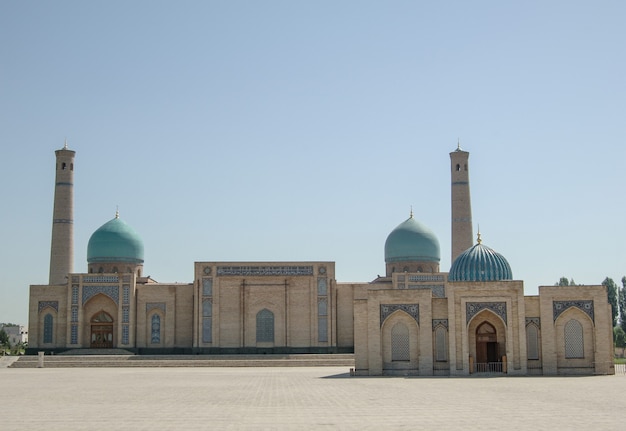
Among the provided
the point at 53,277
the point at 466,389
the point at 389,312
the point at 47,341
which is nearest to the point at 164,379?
the point at 389,312

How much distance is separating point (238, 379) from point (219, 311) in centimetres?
1532

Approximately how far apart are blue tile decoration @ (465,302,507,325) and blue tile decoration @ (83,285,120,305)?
19.5 metres

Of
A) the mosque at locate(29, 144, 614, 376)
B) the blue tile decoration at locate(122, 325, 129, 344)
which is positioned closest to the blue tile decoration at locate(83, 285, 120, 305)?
the mosque at locate(29, 144, 614, 376)

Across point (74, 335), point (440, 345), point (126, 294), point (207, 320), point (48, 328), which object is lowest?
point (440, 345)

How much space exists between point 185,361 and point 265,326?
579cm

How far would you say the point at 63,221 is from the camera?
4406cm

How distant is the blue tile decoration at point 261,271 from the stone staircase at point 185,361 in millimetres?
4234

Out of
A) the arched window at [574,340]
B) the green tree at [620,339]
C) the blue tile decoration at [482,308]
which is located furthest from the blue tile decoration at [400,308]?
the green tree at [620,339]

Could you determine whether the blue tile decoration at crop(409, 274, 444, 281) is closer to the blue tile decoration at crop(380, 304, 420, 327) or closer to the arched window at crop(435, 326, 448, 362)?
the arched window at crop(435, 326, 448, 362)

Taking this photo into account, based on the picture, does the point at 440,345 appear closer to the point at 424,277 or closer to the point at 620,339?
the point at 424,277

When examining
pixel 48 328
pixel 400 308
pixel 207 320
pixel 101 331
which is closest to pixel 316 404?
pixel 400 308

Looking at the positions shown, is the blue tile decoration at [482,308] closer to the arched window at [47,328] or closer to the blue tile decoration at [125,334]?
the blue tile decoration at [125,334]

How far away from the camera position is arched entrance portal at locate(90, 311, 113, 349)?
134 ft

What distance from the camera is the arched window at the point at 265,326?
40188 millimetres
